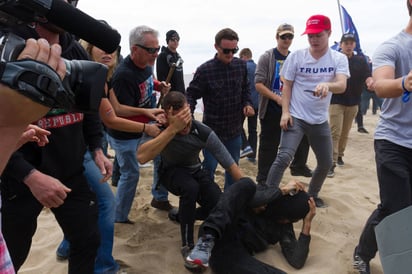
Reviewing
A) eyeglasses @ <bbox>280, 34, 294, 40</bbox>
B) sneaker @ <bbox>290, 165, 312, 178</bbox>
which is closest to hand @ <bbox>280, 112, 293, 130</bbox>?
eyeglasses @ <bbox>280, 34, 294, 40</bbox>

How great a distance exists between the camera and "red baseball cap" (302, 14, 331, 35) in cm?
353

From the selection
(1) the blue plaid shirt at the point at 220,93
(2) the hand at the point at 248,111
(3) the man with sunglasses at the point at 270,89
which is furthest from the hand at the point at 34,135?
(3) the man with sunglasses at the point at 270,89

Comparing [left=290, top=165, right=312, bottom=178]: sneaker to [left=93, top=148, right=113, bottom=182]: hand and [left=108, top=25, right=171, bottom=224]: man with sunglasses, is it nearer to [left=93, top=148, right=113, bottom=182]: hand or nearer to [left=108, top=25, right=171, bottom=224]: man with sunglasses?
Answer: [left=108, top=25, right=171, bottom=224]: man with sunglasses

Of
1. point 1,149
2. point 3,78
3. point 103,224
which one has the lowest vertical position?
point 103,224

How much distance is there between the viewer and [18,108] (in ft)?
2.84

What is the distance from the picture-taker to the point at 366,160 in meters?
6.06

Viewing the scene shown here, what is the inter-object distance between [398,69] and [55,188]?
2.13 metres

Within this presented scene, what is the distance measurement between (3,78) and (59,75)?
0.15 m

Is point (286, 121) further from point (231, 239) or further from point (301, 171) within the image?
point (301, 171)

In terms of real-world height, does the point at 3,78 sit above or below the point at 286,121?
above

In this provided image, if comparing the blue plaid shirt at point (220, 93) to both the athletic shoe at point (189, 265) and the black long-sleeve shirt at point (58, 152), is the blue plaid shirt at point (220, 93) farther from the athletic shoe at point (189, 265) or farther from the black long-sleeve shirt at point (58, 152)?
the black long-sleeve shirt at point (58, 152)

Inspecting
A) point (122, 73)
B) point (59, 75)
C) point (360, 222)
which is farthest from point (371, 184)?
point (59, 75)

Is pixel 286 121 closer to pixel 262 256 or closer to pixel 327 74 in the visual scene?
pixel 327 74

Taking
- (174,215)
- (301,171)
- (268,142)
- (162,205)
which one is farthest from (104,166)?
(301,171)
